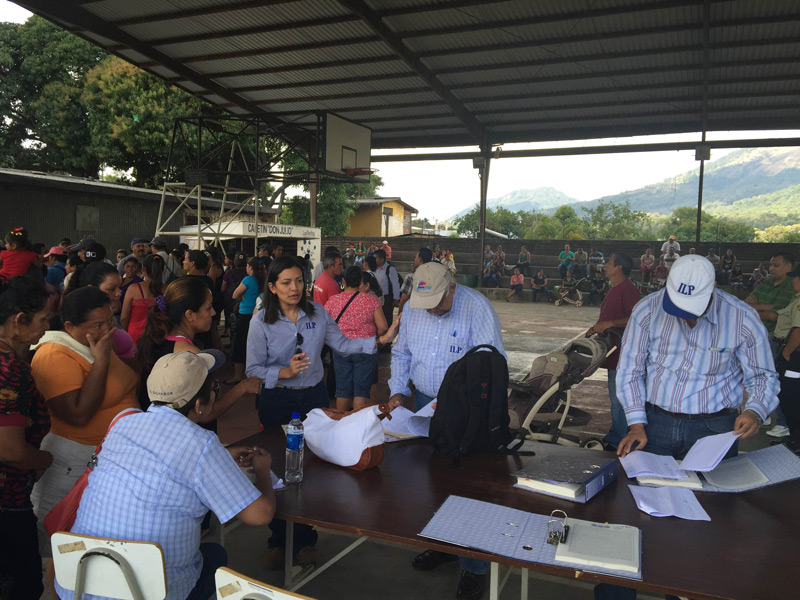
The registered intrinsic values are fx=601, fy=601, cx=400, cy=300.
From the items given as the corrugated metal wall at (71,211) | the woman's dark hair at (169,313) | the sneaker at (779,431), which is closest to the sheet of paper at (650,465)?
the woman's dark hair at (169,313)

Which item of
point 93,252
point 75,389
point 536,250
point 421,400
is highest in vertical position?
point 536,250

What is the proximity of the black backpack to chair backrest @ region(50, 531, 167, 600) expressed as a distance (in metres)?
1.19

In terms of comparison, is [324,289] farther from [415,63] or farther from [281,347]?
→ [415,63]

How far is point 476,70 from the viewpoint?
1182cm

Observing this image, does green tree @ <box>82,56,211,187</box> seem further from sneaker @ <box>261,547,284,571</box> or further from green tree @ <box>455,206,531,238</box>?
green tree @ <box>455,206,531,238</box>

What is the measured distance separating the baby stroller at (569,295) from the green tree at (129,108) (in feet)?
46.4

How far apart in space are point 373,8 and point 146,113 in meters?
15.0

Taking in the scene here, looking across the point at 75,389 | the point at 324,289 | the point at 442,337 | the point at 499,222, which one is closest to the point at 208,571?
the point at 75,389

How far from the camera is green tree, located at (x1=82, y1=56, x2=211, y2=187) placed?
71.6 feet

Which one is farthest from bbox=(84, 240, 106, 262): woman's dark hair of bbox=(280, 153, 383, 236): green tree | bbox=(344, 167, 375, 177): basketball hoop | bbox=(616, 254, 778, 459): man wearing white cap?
bbox=(280, 153, 383, 236): green tree

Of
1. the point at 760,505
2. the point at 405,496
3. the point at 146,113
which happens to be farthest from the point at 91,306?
the point at 146,113

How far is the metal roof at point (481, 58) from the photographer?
9539 millimetres

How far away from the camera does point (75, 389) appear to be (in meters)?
2.36

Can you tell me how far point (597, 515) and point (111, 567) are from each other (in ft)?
4.86
